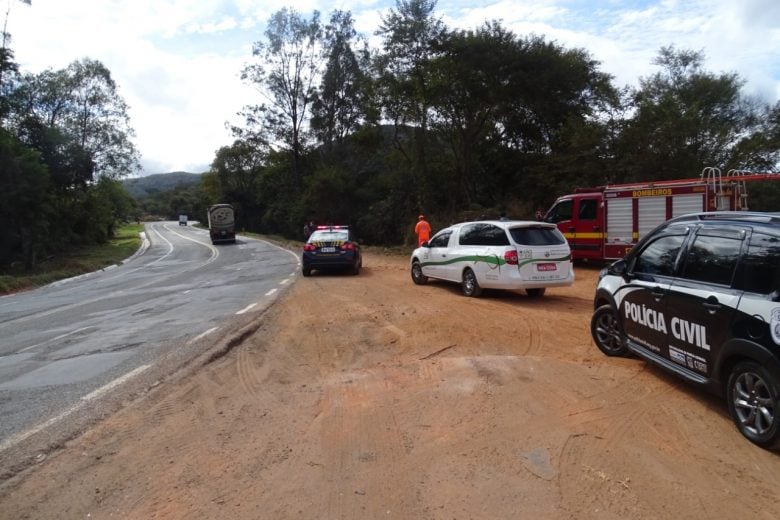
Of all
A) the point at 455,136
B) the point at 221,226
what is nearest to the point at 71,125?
the point at 221,226

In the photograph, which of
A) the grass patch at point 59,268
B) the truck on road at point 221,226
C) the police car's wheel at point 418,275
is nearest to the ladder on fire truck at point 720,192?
the police car's wheel at point 418,275

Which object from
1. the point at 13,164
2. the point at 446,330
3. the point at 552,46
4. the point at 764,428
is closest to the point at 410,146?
the point at 552,46

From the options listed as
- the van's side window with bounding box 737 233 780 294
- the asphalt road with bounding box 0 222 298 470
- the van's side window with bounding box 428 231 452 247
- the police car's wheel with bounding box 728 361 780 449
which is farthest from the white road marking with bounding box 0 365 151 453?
the van's side window with bounding box 428 231 452 247

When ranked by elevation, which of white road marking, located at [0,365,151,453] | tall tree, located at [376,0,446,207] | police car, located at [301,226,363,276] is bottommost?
white road marking, located at [0,365,151,453]

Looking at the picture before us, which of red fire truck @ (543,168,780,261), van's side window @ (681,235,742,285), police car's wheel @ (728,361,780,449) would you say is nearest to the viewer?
police car's wheel @ (728,361,780,449)

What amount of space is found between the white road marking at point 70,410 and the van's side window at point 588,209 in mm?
14791

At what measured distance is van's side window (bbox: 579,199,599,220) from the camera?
695 inches

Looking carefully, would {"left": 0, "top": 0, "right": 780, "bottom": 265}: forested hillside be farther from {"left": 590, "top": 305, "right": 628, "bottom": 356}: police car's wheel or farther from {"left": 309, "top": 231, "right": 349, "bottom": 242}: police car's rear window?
{"left": 590, "top": 305, "right": 628, "bottom": 356}: police car's wheel

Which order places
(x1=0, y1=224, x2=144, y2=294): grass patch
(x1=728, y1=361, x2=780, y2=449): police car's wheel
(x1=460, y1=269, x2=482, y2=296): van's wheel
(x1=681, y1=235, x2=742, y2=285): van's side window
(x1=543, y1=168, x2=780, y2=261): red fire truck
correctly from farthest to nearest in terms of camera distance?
(x1=0, y1=224, x2=144, y2=294): grass patch
(x1=543, y1=168, x2=780, y2=261): red fire truck
(x1=460, y1=269, x2=482, y2=296): van's wheel
(x1=681, y1=235, x2=742, y2=285): van's side window
(x1=728, y1=361, x2=780, y2=449): police car's wheel

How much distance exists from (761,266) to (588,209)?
1415 centimetres

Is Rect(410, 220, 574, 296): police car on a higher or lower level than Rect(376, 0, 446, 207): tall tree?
lower

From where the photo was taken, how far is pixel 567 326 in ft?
28.6

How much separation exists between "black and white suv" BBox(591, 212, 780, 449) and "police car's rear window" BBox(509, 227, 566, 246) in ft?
15.6

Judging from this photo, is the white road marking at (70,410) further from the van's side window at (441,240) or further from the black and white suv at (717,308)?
the van's side window at (441,240)
